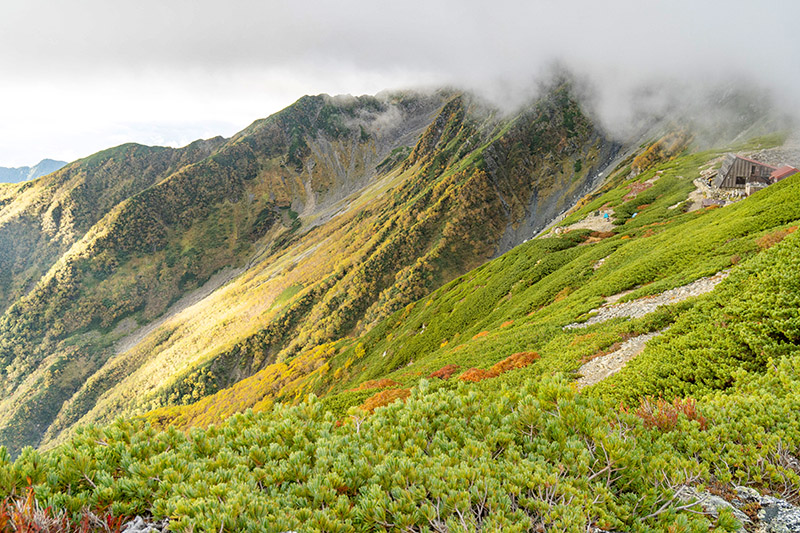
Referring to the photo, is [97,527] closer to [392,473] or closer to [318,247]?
[392,473]

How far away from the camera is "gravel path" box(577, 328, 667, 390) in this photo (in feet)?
47.0

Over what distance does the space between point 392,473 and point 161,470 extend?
11.7 ft

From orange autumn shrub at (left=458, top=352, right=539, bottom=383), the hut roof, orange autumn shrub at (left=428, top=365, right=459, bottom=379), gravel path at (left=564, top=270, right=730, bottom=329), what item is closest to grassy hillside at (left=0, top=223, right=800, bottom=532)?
orange autumn shrub at (left=458, top=352, right=539, bottom=383)

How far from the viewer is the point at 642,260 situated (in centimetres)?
2620

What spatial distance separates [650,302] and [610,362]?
7494 millimetres

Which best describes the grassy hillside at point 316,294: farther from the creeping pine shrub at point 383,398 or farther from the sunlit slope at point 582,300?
the creeping pine shrub at point 383,398

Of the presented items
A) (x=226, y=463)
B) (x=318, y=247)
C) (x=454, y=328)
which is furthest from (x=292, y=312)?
(x=226, y=463)

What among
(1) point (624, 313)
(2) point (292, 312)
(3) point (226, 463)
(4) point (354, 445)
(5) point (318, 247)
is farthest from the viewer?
(5) point (318, 247)

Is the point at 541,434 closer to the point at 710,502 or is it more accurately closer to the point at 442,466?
the point at 442,466

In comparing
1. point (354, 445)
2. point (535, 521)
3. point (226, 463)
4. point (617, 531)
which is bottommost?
point (617, 531)

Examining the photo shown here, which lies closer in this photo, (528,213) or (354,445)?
(354,445)

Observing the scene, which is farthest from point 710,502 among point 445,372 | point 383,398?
point 445,372

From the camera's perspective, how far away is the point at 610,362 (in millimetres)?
15016

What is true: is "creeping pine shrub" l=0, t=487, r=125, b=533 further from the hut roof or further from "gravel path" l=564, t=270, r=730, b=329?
the hut roof
